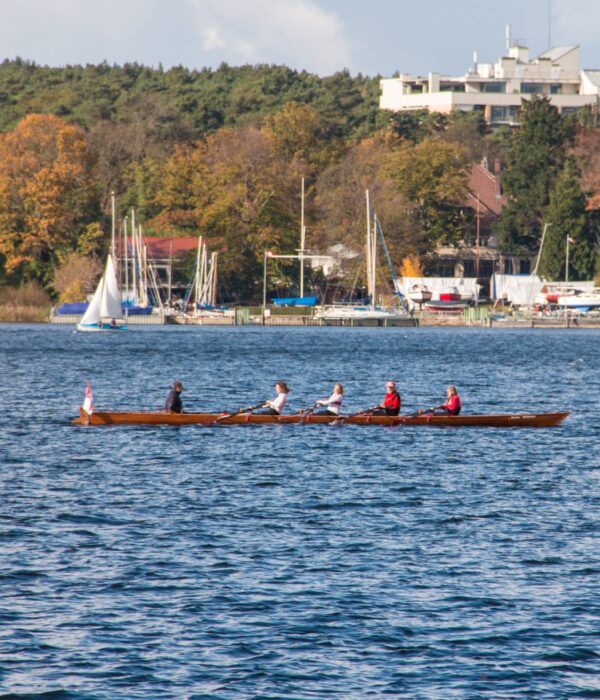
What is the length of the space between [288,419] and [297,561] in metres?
20.9

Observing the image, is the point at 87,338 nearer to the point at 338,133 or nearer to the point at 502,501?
the point at 338,133

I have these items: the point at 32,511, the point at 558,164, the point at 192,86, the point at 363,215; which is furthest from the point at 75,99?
the point at 32,511

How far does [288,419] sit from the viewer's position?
45750 millimetres

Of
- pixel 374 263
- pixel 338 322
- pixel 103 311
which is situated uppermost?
pixel 374 263

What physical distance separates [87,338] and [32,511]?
9011cm

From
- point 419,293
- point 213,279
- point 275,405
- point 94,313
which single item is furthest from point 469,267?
point 275,405

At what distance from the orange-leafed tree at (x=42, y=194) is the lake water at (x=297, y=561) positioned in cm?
9134

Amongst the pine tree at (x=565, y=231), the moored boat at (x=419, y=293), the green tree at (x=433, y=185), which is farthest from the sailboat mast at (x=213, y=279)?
the pine tree at (x=565, y=231)

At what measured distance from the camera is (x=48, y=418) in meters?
50.2

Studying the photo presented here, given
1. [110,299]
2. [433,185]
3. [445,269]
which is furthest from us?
[445,269]

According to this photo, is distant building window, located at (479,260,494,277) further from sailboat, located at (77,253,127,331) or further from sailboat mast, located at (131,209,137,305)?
sailboat, located at (77,253,127,331)

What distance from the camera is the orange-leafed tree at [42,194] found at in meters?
141

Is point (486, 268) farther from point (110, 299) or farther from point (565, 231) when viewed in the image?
point (110, 299)

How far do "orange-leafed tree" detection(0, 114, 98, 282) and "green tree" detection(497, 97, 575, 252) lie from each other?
46.0 m
